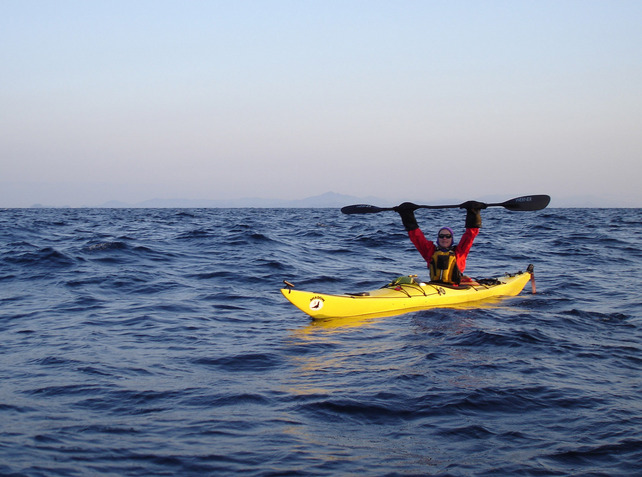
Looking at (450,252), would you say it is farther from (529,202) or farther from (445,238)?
(529,202)

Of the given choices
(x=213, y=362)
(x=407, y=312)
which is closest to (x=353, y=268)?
(x=407, y=312)

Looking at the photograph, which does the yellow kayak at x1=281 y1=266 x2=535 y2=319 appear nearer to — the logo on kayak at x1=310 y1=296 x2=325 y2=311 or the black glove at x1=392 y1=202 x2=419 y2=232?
the logo on kayak at x1=310 y1=296 x2=325 y2=311

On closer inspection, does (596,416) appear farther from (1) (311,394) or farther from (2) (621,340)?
(2) (621,340)

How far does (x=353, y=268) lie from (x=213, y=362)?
350 inches

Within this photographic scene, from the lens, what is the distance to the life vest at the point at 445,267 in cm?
996

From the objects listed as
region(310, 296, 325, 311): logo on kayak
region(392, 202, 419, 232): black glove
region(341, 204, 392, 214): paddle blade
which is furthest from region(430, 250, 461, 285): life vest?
region(310, 296, 325, 311): logo on kayak

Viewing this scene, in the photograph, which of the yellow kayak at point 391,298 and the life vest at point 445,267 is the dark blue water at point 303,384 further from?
the life vest at point 445,267

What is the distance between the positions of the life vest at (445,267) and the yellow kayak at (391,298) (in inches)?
7.8

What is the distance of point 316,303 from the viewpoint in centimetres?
845

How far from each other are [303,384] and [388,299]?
3.68 metres

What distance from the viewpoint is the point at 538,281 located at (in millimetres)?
13031

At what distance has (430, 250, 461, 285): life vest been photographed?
9.96 meters

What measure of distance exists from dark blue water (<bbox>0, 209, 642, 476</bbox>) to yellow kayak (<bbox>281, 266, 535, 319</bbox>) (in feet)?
0.95

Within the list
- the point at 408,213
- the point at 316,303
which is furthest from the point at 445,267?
the point at 316,303
